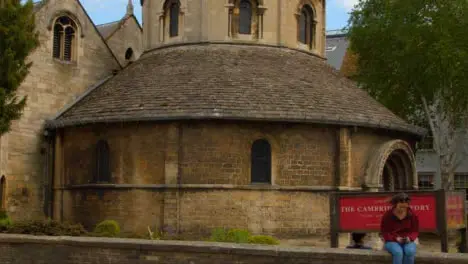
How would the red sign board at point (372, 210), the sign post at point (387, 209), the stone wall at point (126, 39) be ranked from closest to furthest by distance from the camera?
1. the sign post at point (387, 209)
2. the red sign board at point (372, 210)
3. the stone wall at point (126, 39)

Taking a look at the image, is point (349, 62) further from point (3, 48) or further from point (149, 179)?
point (3, 48)

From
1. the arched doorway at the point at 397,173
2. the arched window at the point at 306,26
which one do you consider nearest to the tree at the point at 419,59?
the arched window at the point at 306,26

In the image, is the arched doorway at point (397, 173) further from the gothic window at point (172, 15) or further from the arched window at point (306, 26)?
the gothic window at point (172, 15)

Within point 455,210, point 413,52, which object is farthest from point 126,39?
point 455,210

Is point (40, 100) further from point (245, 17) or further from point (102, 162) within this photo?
point (245, 17)

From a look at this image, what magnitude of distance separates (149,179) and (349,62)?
27792mm

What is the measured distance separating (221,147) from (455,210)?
8363 millimetres

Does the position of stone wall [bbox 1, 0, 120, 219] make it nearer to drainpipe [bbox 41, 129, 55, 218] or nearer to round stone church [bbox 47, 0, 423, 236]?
drainpipe [bbox 41, 129, 55, 218]

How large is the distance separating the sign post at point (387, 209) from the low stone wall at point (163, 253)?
113 inches

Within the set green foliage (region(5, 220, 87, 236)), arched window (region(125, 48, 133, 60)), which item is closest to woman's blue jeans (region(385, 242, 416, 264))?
green foliage (region(5, 220, 87, 236))

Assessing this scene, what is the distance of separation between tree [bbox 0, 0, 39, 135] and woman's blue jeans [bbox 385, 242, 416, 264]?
10617 mm

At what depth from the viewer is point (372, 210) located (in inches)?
565

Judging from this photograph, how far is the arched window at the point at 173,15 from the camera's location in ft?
86.7

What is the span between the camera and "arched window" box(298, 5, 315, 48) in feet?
88.5
